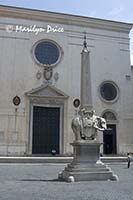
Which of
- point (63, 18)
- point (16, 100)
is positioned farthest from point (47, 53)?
point (16, 100)

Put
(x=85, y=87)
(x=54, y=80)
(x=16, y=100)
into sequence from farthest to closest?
(x=54, y=80) < (x=16, y=100) < (x=85, y=87)

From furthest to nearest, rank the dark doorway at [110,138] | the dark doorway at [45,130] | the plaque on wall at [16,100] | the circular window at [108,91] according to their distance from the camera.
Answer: the circular window at [108,91] → the dark doorway at [110,138] → the dark doorway at [45,130] → the plaque on wall at [16,100]

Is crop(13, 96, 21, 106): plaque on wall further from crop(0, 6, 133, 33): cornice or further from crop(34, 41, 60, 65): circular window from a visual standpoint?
crop(0, 6, 133, 33): cornice

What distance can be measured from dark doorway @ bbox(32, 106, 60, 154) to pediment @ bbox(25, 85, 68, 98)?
1.13 meters

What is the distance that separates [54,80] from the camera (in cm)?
2427

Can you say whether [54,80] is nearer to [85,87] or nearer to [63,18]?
[63,18]

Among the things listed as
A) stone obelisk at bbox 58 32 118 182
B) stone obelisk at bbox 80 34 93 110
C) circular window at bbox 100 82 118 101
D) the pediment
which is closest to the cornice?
circular window at bbox 100 82 118 101

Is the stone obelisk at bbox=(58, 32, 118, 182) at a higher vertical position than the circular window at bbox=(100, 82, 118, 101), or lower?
lower

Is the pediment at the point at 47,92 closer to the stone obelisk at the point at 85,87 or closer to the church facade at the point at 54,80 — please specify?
the church facade at the point at 54,80

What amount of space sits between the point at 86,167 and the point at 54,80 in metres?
15.5

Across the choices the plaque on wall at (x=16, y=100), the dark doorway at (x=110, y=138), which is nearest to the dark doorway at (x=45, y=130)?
the plaque on wall at (x=16, y=100)

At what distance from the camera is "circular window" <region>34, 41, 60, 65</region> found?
24748 mm

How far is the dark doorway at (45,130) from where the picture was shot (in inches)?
913

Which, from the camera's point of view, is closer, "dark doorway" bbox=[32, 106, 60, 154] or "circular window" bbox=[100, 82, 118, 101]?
"dark doorway" bbox=[32, 106, 60, 154]
